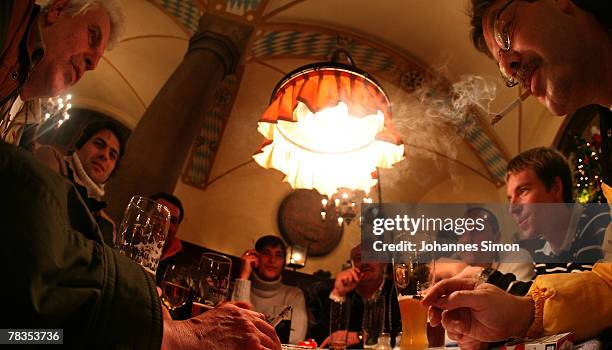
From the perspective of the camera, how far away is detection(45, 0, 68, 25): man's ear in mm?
2375

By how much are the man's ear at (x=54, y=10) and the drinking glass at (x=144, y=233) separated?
5.18 feet

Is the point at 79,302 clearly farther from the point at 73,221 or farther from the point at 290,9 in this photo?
the point at 290,9

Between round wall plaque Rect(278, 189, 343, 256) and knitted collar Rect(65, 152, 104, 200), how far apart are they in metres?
6.23

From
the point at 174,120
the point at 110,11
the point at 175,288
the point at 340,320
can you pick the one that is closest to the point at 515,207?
the point at 340,320

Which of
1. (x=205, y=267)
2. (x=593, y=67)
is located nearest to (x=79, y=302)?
(x=205, y=267)

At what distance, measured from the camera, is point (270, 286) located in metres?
4.35

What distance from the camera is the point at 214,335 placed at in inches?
36.0

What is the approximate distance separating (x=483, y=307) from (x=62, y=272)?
1050mm

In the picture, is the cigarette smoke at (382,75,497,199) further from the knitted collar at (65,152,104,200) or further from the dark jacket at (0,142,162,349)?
the dark jacket at (0,142,162,349)

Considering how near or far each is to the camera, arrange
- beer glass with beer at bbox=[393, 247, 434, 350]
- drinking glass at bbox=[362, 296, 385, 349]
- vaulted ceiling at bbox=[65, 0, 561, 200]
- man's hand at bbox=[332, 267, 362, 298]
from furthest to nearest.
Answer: vaulted ceiling at bbox=[65, 0, 561, 200]
man's hand at bbox=[332, 267, 362, 298]
drinking glass at bbox=[362, 296, 385, 349]
beer glass with beer at bbox=[393, 247, 434, 350]

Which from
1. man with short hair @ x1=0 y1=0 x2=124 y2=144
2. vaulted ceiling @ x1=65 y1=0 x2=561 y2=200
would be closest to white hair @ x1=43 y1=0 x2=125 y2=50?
man with short hair @ x1=0 y1=0 x2=124 y2=144

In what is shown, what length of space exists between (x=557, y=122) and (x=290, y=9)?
4.32 m

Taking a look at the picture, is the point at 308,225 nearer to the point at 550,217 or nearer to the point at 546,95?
the point at 550,217

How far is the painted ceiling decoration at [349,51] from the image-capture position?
701cm
